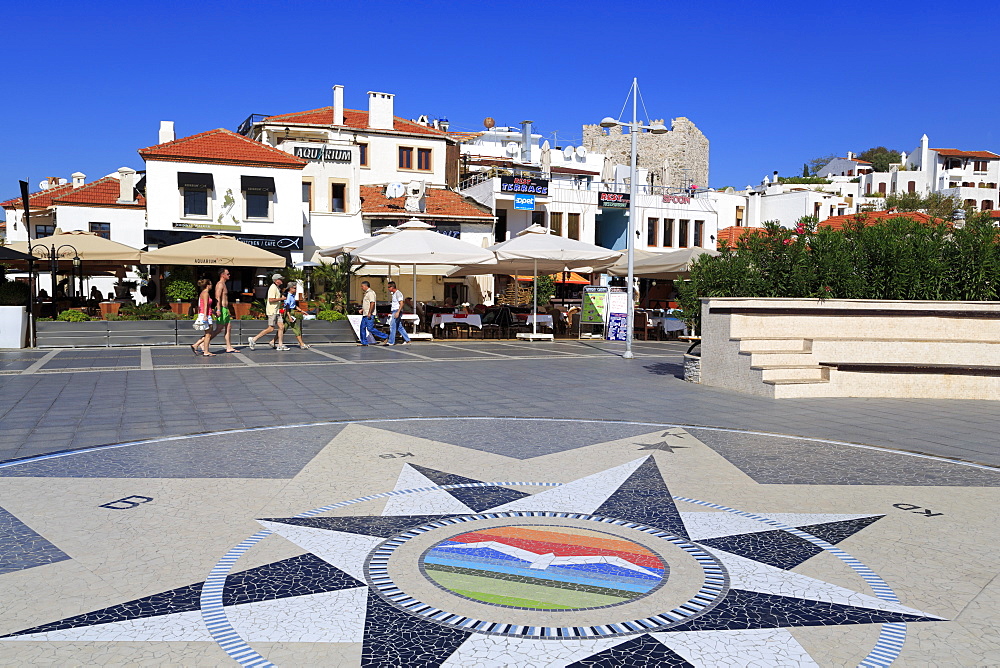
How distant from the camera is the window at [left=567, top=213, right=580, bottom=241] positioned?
40.1m

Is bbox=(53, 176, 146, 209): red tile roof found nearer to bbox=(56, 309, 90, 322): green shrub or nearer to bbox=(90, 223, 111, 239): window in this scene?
bbox=(90, 223, 111, 239): window

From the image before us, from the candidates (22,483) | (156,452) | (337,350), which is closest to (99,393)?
(156,452)

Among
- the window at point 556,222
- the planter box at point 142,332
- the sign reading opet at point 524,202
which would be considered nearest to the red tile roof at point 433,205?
the sign reading opet at point 524,202

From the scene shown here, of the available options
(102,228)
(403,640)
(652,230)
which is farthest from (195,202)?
(403,640)

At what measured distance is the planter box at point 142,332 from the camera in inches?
744

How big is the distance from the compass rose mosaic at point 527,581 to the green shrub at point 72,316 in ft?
49.2

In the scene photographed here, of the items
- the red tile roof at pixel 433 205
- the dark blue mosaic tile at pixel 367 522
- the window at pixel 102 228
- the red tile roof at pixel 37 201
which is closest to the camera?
the dark blue mosaic tile at pixel 367 522

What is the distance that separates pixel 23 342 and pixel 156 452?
13.0 meters

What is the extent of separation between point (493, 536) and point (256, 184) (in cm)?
2820

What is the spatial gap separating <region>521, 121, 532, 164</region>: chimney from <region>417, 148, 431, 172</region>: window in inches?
574

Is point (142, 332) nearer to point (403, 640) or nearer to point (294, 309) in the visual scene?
point (294, 309)

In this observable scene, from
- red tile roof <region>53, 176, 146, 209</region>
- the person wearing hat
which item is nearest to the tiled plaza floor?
the person wearing hat

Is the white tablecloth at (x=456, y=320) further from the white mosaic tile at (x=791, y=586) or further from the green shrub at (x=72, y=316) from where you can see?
the white mosaic tile at (x=791, y=586)

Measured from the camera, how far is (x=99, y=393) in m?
10.7
